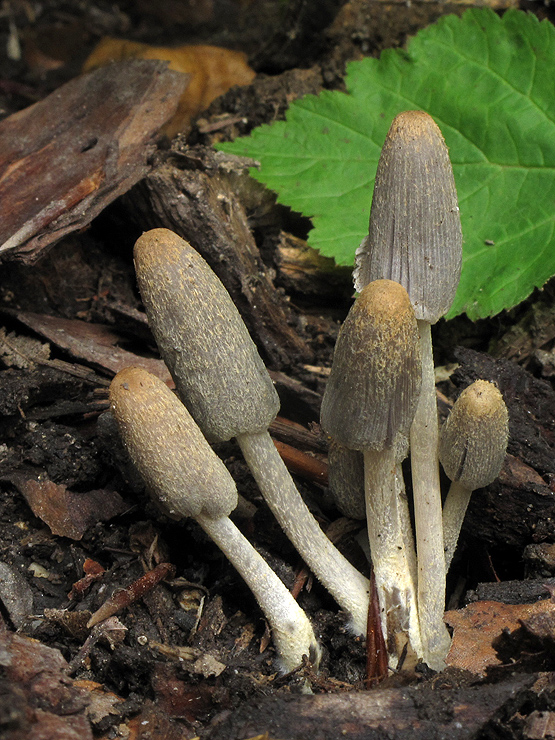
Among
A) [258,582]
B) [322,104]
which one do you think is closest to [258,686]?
[258,582]

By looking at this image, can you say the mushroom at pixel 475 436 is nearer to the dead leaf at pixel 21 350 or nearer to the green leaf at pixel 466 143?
the green leaf at pixel 466 143

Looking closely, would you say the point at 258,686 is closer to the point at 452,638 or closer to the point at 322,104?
the point at 452,638

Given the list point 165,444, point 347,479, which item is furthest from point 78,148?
point 347,479

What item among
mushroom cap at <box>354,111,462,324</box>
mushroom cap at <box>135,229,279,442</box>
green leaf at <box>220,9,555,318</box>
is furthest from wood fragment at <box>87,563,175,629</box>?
green leaf at <box>220,9,555,318</box>

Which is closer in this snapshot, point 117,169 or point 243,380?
point 243,380

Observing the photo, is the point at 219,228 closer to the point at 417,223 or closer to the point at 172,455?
the point at 417,223

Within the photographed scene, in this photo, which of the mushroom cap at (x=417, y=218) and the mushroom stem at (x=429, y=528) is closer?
the mushroom cap at (x=417, y=218)

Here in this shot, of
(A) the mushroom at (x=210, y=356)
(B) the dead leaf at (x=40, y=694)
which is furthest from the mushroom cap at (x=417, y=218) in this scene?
(B) the dead leaf at (x=40, y=694)
